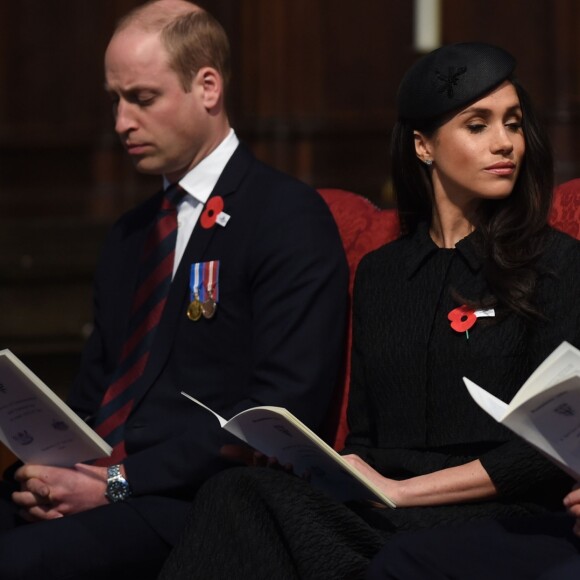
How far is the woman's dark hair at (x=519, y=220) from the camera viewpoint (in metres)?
2.56

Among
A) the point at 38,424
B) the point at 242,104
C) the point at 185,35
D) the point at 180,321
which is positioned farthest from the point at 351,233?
the point at 242,104

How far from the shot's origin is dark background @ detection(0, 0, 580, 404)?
240 inches

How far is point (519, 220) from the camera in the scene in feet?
8.70

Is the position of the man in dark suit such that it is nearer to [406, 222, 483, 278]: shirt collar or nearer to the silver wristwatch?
the silver wristwatch

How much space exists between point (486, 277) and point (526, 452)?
1.18 ft

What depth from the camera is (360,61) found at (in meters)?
6.43

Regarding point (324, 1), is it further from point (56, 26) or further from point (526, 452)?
point (526, 452)

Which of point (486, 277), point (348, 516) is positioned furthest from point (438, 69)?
point (348, 516)

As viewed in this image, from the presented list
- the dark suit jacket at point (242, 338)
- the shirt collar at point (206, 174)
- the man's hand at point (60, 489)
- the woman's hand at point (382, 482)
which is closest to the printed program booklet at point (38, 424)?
the man's hand at point (60, 489)

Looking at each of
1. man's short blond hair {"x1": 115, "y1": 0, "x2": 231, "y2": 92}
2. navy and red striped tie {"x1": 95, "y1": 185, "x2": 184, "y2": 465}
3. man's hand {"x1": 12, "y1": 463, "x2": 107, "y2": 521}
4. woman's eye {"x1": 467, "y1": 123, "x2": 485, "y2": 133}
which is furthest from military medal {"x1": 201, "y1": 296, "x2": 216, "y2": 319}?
woman's eye {"x1": 467, "y1": 123, "x2": 485, "y2": 133}

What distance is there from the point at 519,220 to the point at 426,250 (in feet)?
0.71

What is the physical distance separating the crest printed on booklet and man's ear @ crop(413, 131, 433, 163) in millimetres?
468

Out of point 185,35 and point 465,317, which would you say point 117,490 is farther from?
point 185,35

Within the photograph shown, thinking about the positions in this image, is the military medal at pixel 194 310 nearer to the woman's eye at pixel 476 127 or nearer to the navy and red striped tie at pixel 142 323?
the navy and red striped tie at pixel 142 323
